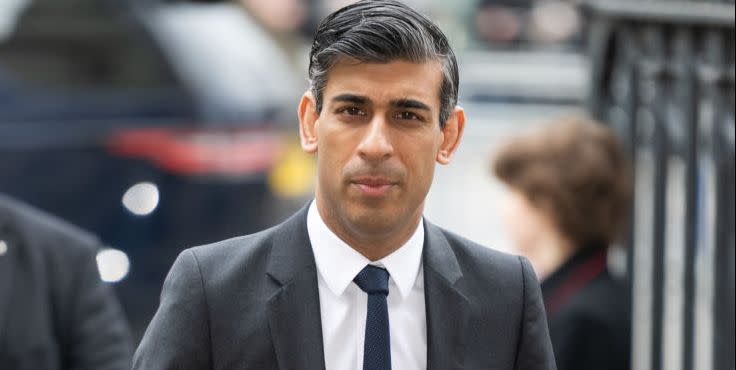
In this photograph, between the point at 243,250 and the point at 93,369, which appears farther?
the point at 93,369

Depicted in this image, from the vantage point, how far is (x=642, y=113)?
14.0 ft

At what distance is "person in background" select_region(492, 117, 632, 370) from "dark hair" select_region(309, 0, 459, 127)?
176 centimetres

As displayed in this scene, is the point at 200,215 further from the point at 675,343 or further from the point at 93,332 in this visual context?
the point at 93,332

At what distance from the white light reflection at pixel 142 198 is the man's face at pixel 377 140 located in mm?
3871

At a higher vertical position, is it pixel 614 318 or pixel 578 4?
pixel 578 4

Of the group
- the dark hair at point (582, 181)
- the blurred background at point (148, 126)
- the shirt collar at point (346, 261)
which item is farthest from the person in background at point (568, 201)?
the shirt collar at point (346, 261)

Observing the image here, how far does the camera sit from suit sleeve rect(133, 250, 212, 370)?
2.17m

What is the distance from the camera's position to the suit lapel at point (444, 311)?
7.27 feet

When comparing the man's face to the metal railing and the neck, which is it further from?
the metal railing

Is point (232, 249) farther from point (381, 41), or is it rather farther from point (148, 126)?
point (148, 126)

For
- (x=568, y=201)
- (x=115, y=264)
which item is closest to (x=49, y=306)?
(x=568, y=201)

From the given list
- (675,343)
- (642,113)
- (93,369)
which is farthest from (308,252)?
(675,343)

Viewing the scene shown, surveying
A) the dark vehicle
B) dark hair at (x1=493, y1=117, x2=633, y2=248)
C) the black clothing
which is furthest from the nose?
the dark vehicle

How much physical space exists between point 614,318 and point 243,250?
173 centimetres
